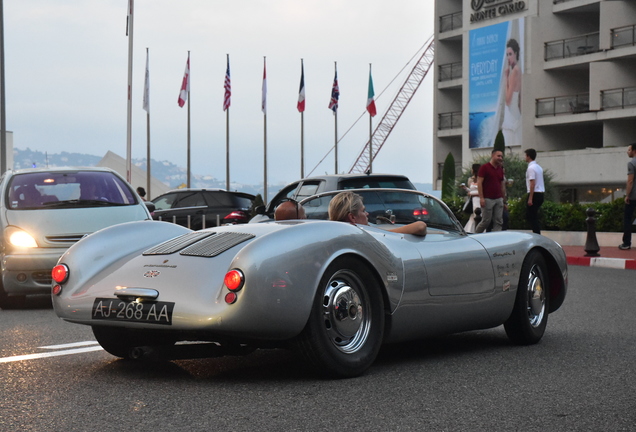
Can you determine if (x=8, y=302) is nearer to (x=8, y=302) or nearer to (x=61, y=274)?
(x=8, y=302)

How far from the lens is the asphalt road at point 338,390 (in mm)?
4387

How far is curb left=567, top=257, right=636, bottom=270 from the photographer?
1656cm

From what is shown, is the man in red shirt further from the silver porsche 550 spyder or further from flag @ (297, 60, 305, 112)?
flag @ (297, 60, 305, 112)

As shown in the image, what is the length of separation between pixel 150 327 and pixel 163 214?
17.7 m

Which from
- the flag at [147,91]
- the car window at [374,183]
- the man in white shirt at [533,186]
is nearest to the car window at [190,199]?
the man in white shirt at [533,186]

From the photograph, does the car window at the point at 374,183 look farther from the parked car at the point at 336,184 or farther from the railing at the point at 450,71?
the railing at the point at 450,71

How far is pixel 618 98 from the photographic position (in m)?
47.1

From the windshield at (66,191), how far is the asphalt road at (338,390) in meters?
3.97

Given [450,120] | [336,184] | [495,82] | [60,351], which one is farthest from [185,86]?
[60,351]

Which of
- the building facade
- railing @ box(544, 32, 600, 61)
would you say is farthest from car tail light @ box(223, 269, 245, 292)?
railing @ box(544, 32, 600, 61)

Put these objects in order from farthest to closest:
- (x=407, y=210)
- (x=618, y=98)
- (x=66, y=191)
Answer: (x=618, y=98)
(x=66, y=191)
(x=407, y=210)

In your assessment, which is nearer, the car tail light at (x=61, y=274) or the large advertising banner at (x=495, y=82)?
the car tail light at (x=61, y=274)

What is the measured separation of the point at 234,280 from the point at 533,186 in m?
14.5

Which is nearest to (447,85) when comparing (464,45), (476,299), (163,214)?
(464,45)
